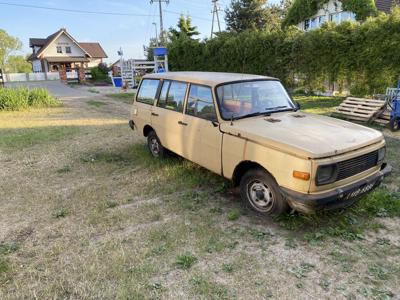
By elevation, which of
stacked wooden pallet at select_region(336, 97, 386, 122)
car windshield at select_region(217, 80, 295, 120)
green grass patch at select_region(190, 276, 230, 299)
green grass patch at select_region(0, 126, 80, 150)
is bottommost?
green grass patch at select_region(190, 276, 230, 299)

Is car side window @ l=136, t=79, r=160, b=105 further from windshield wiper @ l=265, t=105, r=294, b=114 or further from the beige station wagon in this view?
windshield wiper @ l=265, t=105, r=294, b=114

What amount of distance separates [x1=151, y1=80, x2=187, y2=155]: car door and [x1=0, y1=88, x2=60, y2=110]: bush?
11132 millimetres

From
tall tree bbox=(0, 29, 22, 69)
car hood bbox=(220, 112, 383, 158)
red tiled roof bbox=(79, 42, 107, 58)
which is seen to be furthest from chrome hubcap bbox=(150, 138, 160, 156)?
tall tree bbox=(0, 29, 22, 69)

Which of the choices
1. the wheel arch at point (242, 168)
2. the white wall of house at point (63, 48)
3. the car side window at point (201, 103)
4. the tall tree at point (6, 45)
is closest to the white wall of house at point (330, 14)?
the car side window at point (201, 103)

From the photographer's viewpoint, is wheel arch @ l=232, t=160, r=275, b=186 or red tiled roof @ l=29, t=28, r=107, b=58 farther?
red tiled roof @ l=29, t=28, r=107, b=58

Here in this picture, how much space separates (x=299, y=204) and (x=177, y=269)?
1.43 m

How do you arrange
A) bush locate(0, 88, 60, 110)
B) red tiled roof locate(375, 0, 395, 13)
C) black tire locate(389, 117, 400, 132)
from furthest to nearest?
red tiled roof locate(375, 0, 395, 13)
bush locate(0, 88, 60, 110)
black tire locate(389, 117, 400, 132)

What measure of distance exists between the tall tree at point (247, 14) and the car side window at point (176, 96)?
29.9m

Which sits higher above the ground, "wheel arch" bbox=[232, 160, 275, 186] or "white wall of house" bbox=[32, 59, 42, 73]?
"white wall of house" bbox=[32, 59, 42, 73]

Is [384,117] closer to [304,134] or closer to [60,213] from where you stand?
[304,134]

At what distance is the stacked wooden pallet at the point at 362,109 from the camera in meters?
9.16

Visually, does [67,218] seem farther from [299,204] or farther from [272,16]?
[272,16]

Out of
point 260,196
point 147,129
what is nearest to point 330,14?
point 147,129

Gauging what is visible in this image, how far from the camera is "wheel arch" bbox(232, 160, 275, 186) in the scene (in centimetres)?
401
